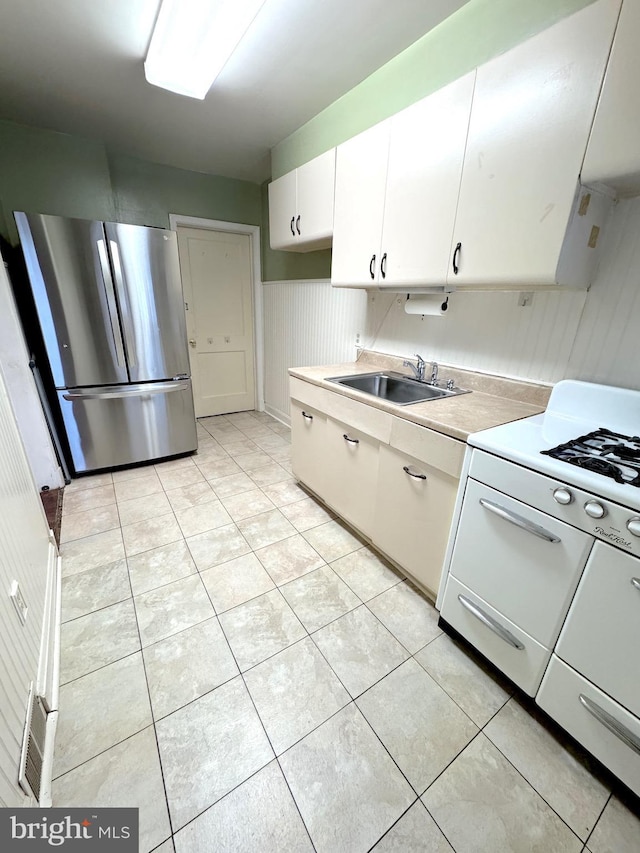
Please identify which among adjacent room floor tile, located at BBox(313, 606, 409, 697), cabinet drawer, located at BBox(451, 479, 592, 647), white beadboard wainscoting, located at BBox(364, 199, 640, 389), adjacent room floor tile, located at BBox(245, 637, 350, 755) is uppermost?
white beadboard wainscoting, located at BBox(364, 199, 640, 389)

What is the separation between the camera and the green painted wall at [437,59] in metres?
1.33

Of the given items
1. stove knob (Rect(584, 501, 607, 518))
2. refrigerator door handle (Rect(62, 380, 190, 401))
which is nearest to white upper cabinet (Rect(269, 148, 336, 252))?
refrigerator door handle (Rect(62, 380, 190, 401))

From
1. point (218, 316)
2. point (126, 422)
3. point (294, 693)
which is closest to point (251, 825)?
point (294, 693)

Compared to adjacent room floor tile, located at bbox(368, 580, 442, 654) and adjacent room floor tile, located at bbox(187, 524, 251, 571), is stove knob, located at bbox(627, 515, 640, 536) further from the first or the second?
adjacent room floor tile, located at bbox(187, 524, 251, 571)

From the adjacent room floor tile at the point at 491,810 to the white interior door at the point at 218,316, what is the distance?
149 inches

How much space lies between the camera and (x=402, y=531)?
1.64m

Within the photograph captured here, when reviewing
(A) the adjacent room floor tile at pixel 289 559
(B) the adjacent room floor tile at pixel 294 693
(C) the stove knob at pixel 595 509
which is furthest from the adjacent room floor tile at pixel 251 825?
(C) the stove knob at pixel 595 509

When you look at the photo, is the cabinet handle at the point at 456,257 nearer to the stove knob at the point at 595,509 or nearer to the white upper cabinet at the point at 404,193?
the white upper cabinet at the point at 404,193

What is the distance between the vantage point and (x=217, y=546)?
195 centimetres

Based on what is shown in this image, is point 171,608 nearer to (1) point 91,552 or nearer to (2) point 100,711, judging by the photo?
(2) point 100,711

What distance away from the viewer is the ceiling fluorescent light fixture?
1.43 meters

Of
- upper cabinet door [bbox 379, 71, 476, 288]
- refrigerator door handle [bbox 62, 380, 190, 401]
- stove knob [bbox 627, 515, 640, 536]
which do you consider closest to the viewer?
stove knob [bbox 627, 515, 640, 536]

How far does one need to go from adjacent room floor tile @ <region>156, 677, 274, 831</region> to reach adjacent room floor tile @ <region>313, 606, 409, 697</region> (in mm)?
350

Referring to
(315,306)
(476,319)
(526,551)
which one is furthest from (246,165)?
(526,551)
